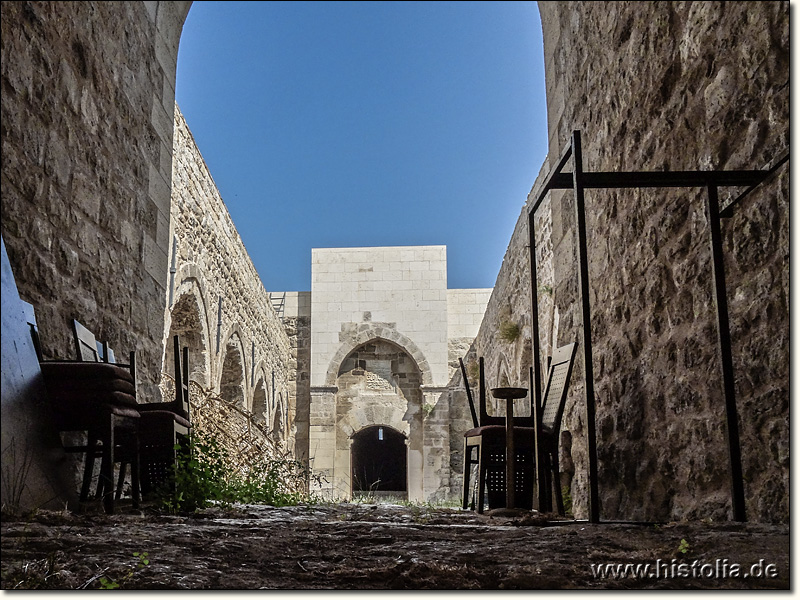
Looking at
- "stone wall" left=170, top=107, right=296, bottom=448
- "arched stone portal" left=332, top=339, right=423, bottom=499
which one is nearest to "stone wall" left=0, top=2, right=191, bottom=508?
"stone wall" left=170, top=107, right=296, bottom=448

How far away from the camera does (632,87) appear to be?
3938 mm

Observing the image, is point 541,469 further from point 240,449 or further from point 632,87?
point 240,449

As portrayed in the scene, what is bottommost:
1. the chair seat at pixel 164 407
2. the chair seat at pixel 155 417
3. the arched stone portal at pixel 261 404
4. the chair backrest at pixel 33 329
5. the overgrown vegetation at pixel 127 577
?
the overgrown vegetation at pixel 127 577

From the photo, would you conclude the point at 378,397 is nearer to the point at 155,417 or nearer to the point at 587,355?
the point at 155,417

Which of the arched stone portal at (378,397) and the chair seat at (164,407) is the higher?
the arched stone portal at (378,397)

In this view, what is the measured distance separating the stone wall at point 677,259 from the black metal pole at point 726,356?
0.06 meters

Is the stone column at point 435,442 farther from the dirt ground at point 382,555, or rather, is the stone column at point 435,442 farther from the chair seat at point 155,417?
the dirt ground at point 382,555

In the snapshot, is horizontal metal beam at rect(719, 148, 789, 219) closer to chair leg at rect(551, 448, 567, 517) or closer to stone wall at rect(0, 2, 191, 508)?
chair leg at rect(551, 448, 567, 517)

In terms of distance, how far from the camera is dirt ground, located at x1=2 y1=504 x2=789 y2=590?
6.17ft

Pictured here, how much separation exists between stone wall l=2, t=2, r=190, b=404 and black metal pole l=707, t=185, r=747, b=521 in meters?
2.72

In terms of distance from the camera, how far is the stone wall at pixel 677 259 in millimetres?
2650

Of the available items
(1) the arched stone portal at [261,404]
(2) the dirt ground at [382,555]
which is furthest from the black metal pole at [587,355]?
(1) the arched stone portal at [261,404]

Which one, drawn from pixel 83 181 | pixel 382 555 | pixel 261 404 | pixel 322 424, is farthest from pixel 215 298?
pixel 382 555

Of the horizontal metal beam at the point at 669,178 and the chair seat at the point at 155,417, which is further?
the chair seat at the point at 155,417
